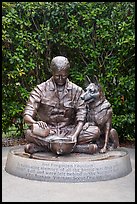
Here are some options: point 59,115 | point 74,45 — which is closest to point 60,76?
point 59,115

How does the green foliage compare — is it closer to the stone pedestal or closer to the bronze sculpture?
the bronze sculpture

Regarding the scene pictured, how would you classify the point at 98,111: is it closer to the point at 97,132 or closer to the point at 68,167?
the point at 97,132

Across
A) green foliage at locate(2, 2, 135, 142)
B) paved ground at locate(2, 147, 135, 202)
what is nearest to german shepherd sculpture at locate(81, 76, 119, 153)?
paved ground at locate(2, 147, 135, 202)

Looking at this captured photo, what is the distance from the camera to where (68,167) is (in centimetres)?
533

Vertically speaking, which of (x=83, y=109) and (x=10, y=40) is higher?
(x=10, y=40)

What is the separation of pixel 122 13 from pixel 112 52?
900mm

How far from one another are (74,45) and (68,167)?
156 inches

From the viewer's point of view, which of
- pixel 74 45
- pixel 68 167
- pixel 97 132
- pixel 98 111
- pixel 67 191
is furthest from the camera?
pixel 74 45

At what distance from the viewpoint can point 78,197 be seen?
15.0 feet

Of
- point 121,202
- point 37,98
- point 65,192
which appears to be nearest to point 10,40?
point 37,98

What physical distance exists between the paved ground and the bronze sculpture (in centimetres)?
68

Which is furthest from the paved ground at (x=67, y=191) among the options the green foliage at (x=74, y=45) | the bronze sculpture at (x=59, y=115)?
the green foliage at (x=74, y=45)

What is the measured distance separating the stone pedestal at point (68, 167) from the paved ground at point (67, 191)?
0.11 m

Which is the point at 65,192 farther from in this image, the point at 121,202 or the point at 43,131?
the point at 43,131
